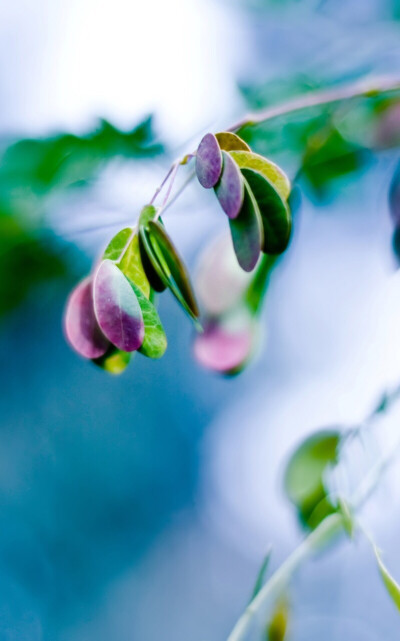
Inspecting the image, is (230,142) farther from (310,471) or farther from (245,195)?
(310,471)

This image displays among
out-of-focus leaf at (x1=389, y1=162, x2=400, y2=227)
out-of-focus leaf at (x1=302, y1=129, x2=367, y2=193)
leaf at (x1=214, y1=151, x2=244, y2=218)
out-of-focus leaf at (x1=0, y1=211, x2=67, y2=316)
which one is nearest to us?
leaf at (x1=214, y1=151, x2=244, y2=218)

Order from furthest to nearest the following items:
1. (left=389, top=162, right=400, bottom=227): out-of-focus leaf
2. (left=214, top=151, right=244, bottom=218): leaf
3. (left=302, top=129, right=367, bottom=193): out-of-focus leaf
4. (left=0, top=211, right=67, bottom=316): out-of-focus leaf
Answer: (left=0, top=211, right=67, bottom=316): out-of-focus leaf
(left=302, top=129, right=367, bottom=193): out-of-focus leaf
(left=389, top=162, right=400, bottom=227): out-of-focus leaf
(left=214, top=151, right=244, bottom=218): leaf

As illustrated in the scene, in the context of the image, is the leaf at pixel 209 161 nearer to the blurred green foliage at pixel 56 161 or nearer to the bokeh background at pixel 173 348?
the bokeh background at pixel 173 348

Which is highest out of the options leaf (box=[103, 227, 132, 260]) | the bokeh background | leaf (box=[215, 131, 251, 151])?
leaf (box=[215, 131, 251, 151])

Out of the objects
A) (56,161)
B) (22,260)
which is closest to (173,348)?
(22,260)

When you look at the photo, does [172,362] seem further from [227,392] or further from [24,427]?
[24,427]

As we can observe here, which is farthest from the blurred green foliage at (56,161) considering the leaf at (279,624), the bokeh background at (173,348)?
the leaf at (279,624)

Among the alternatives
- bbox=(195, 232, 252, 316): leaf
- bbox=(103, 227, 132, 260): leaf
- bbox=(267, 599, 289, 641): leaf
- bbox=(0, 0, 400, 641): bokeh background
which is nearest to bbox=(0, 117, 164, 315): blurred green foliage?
bbox=(0, 0, 400, 641): bokeh background

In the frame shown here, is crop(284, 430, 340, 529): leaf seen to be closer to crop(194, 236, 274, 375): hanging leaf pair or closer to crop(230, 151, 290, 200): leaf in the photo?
crop(194, 236, 274, 375): hanging leaf pair
